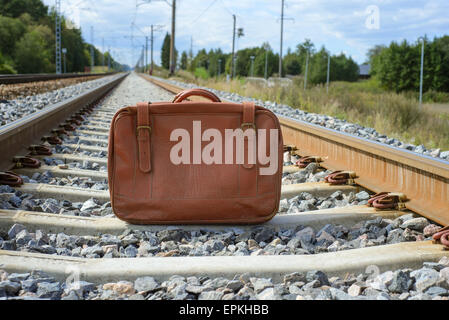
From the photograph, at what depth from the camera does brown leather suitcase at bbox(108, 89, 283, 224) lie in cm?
245

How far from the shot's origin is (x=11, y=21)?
56.0 meters

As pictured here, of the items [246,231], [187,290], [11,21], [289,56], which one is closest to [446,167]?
[246,231]

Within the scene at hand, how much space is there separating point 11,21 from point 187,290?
203 feet

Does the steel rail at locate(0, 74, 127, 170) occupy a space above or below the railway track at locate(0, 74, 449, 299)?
above

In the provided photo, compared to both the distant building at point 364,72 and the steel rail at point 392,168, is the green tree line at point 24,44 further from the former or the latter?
the distant building at point 364,72

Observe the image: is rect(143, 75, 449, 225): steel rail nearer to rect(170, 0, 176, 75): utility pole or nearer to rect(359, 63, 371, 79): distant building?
rect(170, 0, 176, 75): utility pole

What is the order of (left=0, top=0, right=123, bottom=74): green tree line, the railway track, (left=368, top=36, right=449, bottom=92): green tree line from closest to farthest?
the railway track < (left=0, top=0, right=123, bottom=74): green tree line < (left=368, top=36, right=449, bottom=92): green tree line

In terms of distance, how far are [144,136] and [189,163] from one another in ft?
0.88

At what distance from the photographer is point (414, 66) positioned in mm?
61594

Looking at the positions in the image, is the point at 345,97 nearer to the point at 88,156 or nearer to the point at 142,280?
the point at 88,156

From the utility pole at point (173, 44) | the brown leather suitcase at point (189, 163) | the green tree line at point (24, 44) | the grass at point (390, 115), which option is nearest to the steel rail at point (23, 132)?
the brown leather suitcase at point (189, 163)

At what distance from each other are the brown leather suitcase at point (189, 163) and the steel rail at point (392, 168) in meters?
0.86

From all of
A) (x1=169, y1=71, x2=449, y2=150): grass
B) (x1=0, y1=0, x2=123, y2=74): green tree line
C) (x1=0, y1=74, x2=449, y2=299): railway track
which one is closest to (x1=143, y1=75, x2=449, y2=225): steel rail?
(x1=0, y1=74, x2=449, y2=299): railway track

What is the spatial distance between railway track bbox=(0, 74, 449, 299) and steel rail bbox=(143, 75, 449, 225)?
7cm
